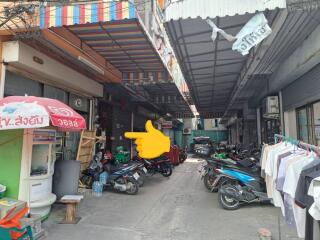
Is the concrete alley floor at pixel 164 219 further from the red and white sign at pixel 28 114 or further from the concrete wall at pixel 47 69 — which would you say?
the concrete wall at pixel 47 69

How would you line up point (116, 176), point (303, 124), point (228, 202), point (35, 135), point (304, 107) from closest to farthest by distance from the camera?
point (35, 135) → point (228, 202) → point (304, 107) → point (303, 124) → point (116, 176)

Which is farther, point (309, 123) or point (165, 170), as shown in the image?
point (165, 170)

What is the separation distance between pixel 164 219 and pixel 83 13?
4.03m

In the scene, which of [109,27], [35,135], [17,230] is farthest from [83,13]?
[17,230]

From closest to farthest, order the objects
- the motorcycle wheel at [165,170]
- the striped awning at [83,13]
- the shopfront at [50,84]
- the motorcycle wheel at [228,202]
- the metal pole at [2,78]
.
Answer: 1. the striped awning at [83,13]
2. the metal pole at [2,78]
3. the shopfront at [50,84]
4. the motorcycle wheel at [228,202]
5. the motorcycle wheel at [165,170]

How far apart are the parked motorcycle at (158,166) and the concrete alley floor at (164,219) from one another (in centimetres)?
279

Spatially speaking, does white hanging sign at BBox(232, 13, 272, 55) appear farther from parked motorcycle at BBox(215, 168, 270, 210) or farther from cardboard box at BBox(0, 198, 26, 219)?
cardboard box at BBox(0, 198, 26, 219)

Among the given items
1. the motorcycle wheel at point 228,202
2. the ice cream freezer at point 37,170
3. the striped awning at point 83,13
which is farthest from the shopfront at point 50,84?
the motorcycle wheel at point 228,202

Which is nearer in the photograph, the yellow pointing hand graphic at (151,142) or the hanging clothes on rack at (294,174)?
the hanging clothes on rack at (294,174)

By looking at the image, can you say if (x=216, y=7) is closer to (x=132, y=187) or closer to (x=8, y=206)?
(x=8, y=206)

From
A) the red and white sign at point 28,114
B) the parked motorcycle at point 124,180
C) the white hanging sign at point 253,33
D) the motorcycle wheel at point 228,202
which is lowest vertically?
the motorcycle wheel at point 228,202

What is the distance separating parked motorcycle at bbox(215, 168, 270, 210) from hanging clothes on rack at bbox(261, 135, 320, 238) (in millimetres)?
2014

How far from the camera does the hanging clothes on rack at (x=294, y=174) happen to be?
2543 millimetres

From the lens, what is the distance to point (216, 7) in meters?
3.65
